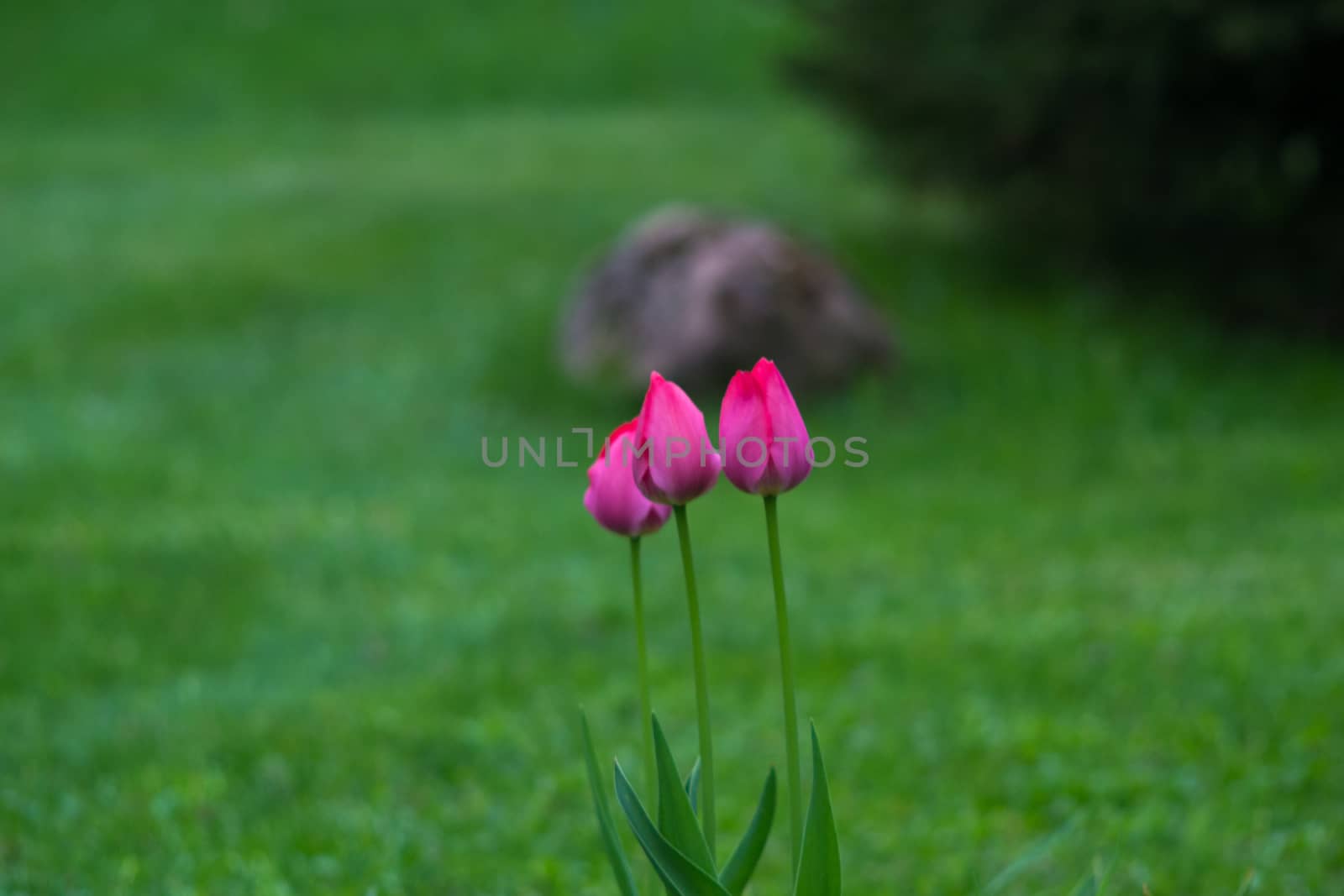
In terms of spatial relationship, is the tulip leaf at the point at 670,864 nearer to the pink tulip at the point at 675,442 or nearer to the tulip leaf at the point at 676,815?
the tulip leaf at the point at 676,815

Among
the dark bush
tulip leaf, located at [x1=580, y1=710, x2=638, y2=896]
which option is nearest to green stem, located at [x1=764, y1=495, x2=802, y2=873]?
tulip leaf, located at [x1=580, y1=710, x2=638, y2=896]

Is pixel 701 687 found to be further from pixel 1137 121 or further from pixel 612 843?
pixel 1137 121

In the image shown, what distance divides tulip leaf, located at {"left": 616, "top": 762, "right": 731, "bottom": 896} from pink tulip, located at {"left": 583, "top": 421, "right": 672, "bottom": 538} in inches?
15.2

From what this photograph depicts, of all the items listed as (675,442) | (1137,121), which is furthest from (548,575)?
(1137,121)

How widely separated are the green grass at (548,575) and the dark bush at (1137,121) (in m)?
0.68

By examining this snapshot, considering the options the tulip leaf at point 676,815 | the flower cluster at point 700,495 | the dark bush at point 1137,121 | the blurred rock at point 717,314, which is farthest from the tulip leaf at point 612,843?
the dark bush at point 1137,121

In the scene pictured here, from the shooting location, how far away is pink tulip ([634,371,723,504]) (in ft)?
5.71

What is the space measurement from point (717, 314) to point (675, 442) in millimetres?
6524

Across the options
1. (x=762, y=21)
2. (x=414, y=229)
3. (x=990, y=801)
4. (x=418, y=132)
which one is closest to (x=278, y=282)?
(x=414, y=229)

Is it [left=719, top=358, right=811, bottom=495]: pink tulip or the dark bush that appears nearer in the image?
[left=719, top=358, right=811, bottom=495]: pink tulip

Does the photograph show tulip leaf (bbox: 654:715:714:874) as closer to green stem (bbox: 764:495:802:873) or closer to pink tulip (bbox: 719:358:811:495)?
green stem (bbox: 764:495:802:873)

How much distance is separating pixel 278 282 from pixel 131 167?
569 centimetres

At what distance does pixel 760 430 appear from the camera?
1.74 meters

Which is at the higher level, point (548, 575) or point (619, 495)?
point (619, 495)
